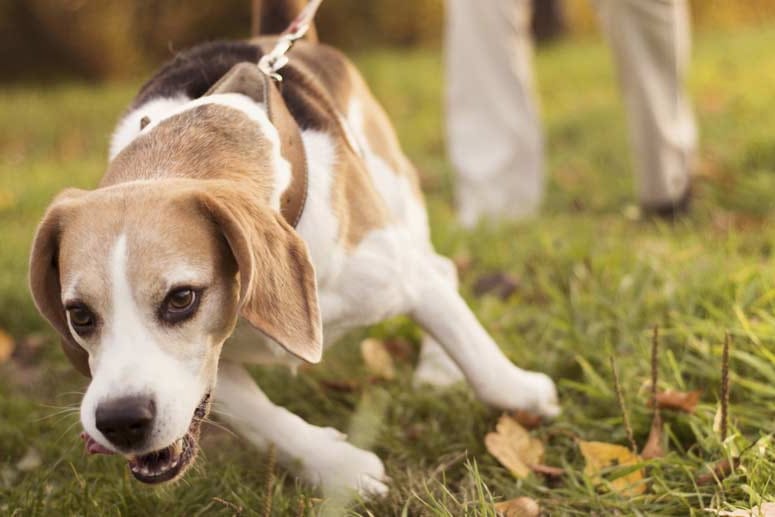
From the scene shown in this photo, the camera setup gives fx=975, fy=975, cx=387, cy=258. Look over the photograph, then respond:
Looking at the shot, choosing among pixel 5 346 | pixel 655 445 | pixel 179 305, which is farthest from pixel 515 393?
pixel 5 346

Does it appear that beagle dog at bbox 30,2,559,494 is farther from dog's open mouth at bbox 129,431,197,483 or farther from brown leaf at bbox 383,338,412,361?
brown leaf at bbox 383,338,412,361

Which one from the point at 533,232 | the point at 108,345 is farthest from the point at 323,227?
the point at 533,232

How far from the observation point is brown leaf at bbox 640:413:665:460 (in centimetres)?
250

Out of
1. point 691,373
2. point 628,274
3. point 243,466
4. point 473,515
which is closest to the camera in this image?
point 473,515

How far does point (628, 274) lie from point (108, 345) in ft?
6.91

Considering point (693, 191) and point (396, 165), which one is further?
point (693, 191)

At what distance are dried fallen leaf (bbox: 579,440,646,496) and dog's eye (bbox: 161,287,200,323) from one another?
1.10 meters

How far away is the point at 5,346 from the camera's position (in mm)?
3697

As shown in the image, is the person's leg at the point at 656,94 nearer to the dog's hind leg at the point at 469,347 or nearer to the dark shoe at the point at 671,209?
the dark shoe at the point at 671,209

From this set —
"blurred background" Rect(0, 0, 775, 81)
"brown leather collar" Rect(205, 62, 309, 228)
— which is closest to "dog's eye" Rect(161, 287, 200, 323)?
"brown leather collar" Rect(205, 62, 309, 228)

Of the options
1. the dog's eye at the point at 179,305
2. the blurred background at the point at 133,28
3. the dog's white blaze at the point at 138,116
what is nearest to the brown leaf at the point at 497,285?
the dog's white blaze at the point at 138,116

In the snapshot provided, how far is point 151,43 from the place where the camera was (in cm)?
1039

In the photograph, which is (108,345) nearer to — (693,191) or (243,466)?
(243,466)

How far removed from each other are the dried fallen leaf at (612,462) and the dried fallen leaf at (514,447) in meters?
0.13
